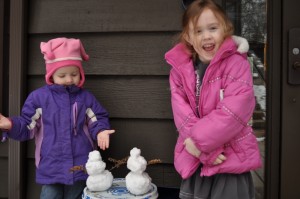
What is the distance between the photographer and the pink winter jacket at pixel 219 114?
163 cm

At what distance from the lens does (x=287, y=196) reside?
2137 mm

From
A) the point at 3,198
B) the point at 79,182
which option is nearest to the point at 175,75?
the point at 79,182

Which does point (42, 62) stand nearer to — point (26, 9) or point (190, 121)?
point (26, 9)

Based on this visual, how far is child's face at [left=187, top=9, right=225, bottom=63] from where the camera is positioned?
71.3 inches

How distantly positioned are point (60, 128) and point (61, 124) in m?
0.02

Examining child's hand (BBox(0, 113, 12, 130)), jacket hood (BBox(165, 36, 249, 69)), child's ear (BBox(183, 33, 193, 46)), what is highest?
child's ear (BBox(183, 33, 193, 46))

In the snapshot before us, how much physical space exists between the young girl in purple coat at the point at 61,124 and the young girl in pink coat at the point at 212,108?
49 cm

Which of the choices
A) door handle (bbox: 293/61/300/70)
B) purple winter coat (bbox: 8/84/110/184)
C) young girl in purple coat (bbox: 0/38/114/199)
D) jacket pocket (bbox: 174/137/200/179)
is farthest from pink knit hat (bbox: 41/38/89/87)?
door handle (bbox: 293/61/300/70)

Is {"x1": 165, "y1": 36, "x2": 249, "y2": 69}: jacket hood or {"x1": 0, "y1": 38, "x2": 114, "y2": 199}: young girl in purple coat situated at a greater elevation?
{"x1": 165, "y1": 36, "x2": 249, "y2": 69}: jacket hood

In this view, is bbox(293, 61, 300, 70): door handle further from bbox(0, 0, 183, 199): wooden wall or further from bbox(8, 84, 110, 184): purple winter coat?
bbox(8, 84, 110, 184): purple winter coat

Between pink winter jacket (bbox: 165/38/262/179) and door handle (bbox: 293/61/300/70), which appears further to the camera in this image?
door handle (bbox: 293/61/300/70)

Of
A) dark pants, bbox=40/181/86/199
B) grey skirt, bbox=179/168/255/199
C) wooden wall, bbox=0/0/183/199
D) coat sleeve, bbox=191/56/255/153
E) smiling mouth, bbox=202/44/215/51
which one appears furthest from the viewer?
wooden wall, bbox=0/0/183/199

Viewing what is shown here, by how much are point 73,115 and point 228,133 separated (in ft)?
2.86

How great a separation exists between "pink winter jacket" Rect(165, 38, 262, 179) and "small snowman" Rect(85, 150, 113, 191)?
38 centimetres
